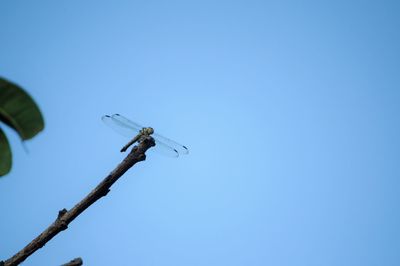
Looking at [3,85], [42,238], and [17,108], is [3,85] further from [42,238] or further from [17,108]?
[42,238]

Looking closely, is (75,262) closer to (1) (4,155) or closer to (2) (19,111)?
(1) (4,155)

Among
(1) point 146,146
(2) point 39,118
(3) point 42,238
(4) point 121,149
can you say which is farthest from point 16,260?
(4) point 121,149

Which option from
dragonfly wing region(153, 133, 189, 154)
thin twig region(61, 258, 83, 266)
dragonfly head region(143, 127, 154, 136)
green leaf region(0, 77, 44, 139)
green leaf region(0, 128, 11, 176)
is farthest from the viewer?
dragonfly wing region(153, 133, 189, 154)

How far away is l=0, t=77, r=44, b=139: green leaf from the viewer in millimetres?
2333

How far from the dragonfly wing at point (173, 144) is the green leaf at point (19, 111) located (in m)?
5.78

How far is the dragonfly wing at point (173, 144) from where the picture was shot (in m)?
8.43

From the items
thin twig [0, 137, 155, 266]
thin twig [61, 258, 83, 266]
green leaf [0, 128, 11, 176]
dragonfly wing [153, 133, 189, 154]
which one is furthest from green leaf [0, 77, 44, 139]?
dragonfly wing [153, 133, 189, 154]

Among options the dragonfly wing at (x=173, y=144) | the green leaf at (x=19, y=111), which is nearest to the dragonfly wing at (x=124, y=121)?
the dragonfly wing at (x=173, y=144)

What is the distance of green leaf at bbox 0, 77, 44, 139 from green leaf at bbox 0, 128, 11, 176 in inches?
6.5

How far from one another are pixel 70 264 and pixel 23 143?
1159 millimetres

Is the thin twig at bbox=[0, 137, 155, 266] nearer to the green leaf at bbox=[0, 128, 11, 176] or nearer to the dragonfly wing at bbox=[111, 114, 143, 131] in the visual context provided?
the green leaf at bbox=[0, 128, 11, 176]

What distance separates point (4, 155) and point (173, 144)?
676 centimetres

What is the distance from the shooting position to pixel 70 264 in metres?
2.74

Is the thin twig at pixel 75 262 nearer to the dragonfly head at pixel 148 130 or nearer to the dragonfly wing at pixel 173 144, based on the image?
the dragonfly head at pixel 148 130
